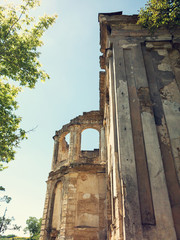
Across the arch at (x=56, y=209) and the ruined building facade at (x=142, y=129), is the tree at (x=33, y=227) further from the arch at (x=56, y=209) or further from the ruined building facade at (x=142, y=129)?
the ruined building facade at (x=142, y=129)

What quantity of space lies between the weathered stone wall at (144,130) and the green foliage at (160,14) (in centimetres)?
31

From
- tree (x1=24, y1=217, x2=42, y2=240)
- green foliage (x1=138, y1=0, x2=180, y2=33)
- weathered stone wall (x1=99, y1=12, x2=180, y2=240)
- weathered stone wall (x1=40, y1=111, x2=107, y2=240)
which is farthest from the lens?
tree (x1=24, y1=217, x2=42, y2=240)

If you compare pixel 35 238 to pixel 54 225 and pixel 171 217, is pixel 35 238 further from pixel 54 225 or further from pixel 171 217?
pixel 171 217

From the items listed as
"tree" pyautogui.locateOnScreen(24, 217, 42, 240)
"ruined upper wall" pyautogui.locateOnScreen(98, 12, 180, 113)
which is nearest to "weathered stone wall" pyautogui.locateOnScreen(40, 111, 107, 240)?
"ruined upper wall" pyautogui.locateOnScreen(98, 12, 180, 113)

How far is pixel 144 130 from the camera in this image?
16.2 ft

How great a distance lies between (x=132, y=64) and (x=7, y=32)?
496 cm

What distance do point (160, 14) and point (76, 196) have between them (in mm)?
10485

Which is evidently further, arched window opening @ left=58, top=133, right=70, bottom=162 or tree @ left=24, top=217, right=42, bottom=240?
tree @ left=24, top=217, right=42, bottom=240

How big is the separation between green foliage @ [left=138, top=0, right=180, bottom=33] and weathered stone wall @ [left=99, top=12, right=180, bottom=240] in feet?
1.02

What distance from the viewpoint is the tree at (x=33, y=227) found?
39566 millimetres

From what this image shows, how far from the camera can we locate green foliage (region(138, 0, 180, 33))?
21.1 ft

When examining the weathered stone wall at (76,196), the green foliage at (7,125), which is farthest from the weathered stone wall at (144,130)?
the weathered stone wall at (76,196)

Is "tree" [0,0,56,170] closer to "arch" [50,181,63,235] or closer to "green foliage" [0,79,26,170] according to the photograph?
"green foliage" [0,79,26,170]

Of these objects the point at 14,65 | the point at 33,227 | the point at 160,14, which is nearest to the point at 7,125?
the point at 14,65
